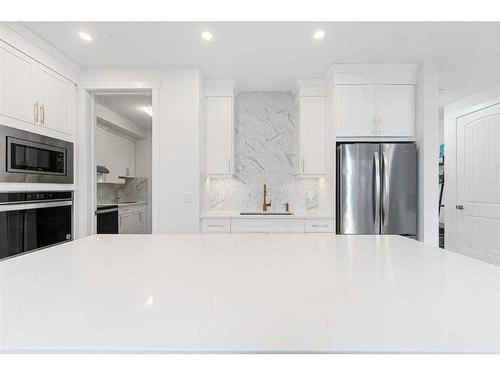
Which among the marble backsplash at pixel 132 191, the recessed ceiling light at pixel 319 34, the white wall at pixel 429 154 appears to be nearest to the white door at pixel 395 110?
the white wall at pixel 429 154

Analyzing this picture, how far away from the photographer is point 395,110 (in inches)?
128

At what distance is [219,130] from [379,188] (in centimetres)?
186

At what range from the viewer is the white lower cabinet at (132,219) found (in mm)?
5289

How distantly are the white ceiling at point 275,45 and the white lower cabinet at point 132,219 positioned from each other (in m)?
2.78

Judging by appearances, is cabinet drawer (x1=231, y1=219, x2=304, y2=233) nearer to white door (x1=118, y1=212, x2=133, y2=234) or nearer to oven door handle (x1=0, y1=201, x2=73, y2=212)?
oven door handle (x1=0, y1=201, x2=73, y2=212)

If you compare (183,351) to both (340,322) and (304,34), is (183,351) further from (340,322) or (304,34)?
(304,34)

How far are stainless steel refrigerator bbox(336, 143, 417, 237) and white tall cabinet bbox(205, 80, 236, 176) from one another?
51.6 inches

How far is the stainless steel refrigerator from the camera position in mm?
3131

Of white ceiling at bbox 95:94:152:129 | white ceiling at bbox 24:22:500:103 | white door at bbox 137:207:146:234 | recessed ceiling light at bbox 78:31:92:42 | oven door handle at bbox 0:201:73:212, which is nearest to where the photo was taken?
oven door handle at bbox 0:201:73:212

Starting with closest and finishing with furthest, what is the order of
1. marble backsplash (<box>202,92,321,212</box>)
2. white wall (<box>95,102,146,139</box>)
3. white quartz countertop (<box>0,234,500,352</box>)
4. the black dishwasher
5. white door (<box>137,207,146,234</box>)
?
white quartz countertop (<box>0,234,500,352</box>) → marble backsplash (<box>202,92,321,212</box>) → the black dishwasher → white wall (<box>95,102,146,139</box>) → white door (<box>137,207,146,234</box>)

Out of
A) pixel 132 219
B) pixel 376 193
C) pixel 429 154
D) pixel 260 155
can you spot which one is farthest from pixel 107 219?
pixel 429 154

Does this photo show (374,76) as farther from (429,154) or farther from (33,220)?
(33,220)

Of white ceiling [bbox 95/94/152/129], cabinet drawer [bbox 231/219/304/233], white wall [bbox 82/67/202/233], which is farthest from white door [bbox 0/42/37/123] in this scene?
cabinet drawer [bbox 231/219/304/233]

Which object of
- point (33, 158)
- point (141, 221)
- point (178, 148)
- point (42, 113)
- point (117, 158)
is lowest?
point (141, 221)
